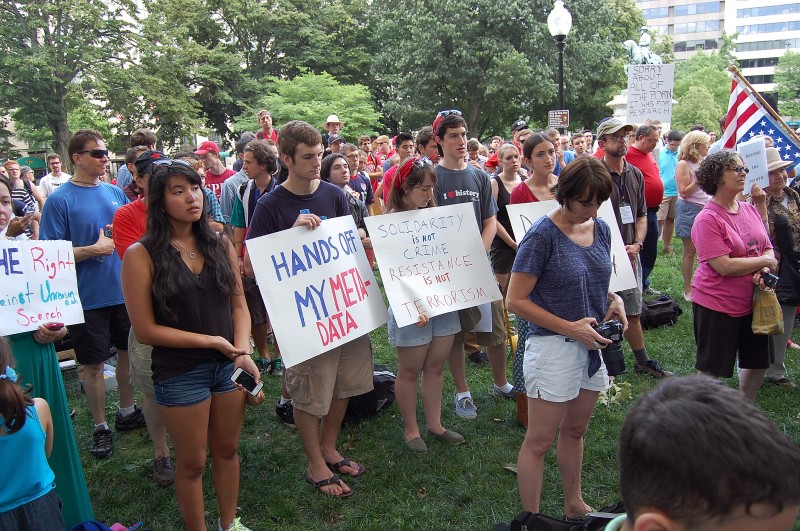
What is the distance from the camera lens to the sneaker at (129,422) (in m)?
4.69

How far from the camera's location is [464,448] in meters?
4.19

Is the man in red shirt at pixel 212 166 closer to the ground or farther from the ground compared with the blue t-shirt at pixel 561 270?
farther from the ground

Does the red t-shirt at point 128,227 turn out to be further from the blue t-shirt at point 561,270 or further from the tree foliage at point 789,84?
the tree foliage at point 789,84

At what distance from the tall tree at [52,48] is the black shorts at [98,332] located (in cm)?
2990

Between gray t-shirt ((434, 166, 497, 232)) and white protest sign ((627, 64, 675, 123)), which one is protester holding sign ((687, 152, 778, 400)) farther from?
white protest sign ((627, 64, 675, 123))

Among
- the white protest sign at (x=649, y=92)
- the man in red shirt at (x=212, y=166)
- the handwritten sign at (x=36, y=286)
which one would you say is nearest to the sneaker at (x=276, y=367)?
the handwritten sign at (x=36, y=286)

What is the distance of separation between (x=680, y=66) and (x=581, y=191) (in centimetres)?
7983

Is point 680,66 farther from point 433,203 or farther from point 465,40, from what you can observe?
point 433,203

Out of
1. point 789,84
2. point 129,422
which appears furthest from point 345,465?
point 789,84

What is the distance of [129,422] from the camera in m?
4.70

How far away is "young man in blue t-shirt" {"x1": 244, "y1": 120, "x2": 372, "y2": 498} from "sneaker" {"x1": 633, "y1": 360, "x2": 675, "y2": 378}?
2690 mm

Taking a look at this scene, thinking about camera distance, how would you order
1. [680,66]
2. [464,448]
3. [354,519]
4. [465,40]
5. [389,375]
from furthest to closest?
1. [680,66]
2. [465,40]
3. [389,375]
4. [464,448]
5. [354,519]

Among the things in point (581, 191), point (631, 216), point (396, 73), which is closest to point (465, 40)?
point (396, 73)

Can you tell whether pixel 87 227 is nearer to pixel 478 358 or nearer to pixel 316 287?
pixel 316 287
